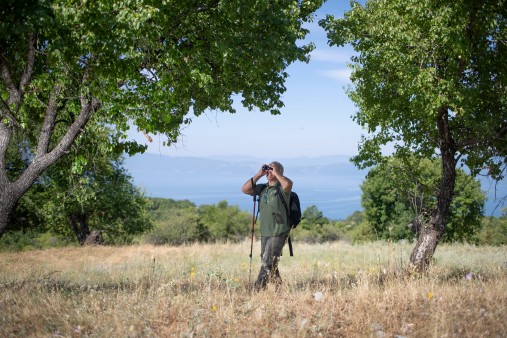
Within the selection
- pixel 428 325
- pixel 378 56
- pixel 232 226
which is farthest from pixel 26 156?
pixel 232 226

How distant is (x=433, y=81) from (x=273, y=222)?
4.88m

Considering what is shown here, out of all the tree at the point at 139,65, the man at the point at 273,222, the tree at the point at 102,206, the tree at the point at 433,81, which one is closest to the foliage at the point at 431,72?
the tree at the point at 433,81

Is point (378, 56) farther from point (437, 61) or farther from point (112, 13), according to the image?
point (112, 13)

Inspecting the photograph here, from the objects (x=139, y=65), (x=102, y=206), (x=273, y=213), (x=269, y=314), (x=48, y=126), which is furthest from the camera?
(x=102, y=206)

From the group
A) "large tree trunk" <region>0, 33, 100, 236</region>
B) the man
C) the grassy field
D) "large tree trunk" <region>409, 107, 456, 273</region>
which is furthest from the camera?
"large tree trunk" <region>409, 107, 456, 273</region>

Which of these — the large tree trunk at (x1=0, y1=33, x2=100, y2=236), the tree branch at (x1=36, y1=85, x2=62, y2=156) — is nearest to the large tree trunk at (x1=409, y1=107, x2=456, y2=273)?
the large tree trunk at (x1=0, y1=33, x2=100, y2=236)

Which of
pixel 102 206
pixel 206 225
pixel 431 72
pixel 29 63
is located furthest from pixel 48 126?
pixel 206 225

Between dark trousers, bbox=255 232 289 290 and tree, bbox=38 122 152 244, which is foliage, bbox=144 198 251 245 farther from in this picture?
dark trousers, bbox=255 232 289 290

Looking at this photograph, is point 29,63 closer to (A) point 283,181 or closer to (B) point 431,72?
(A) point 283,181

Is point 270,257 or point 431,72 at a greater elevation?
point 431,72

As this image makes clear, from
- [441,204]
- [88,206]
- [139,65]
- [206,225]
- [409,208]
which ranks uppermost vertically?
[139,65]

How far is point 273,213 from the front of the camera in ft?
25.2

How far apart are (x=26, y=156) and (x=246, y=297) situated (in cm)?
1949

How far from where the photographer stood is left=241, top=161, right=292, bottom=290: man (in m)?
7.64
